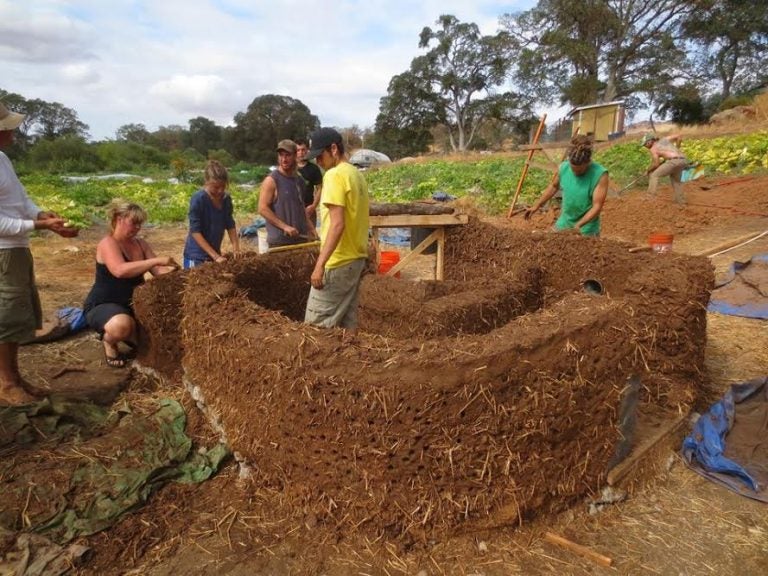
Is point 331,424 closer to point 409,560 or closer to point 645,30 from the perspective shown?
point 409,560

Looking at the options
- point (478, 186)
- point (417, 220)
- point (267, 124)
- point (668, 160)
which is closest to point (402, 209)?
point (417, 220)

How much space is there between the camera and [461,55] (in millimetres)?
46031

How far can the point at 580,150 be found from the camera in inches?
187

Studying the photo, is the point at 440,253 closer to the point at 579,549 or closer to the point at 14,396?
the point at 579,549

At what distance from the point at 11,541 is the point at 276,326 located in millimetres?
1589

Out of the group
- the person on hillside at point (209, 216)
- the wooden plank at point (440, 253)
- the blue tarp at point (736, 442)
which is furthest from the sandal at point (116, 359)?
the blue tarp at point (736, 442)

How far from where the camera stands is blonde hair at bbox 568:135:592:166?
475 cm

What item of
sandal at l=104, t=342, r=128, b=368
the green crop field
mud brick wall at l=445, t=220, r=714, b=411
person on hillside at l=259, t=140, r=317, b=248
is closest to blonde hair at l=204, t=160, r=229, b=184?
person on hillside at l=259, t=140, r=317, b=248

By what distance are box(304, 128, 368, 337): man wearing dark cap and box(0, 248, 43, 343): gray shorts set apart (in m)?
1.85

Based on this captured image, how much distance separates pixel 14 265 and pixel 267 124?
57.0m

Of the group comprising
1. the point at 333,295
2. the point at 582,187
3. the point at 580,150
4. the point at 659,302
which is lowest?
the point at 659,302

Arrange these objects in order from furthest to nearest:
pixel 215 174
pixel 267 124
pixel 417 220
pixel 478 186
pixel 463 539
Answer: pixel 267 124 < pixel 478 186 < pixel 417 220 < pixel 215 174 < pixel 463 539

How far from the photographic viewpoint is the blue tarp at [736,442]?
122 inches

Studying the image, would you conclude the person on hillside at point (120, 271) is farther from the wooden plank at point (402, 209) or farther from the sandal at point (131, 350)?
the wooden plank at point (402, 209)
